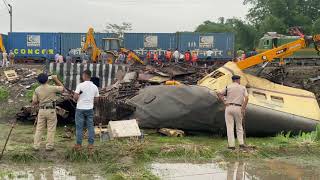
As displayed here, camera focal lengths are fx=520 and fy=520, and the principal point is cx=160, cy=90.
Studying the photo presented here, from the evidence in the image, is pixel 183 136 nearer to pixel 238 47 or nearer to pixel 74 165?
pixel 74 165

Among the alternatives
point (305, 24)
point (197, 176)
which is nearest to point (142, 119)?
point (197, 176)

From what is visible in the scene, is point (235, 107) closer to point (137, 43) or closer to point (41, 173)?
point (41, 173)

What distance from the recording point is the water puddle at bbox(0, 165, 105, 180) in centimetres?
831

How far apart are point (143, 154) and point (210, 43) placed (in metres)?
36.1

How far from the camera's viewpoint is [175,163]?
9484mm

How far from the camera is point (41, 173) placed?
8.68 metres

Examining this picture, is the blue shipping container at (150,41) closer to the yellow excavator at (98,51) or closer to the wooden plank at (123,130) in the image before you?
the yellow excavator at (98,51)

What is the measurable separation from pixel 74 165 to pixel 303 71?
2087 centimetres

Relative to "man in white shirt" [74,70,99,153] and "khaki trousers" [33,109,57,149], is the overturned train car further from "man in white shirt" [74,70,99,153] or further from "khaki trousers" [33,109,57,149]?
"khaki trousers" [33,109,57,149]

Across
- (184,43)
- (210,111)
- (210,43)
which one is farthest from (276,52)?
(184,43)

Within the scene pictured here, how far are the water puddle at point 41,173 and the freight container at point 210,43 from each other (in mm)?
36424

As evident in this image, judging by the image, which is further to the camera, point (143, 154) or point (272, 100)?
point (272, 100)

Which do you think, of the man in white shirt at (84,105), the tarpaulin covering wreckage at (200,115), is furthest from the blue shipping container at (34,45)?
the man in white shirt at (84,105)

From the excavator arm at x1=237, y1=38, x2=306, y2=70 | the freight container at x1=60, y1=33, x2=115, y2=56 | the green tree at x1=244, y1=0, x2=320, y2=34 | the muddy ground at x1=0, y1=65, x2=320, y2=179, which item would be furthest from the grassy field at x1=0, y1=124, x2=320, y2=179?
the green tree at x1=244, y1=0, x2=320, y2=34
